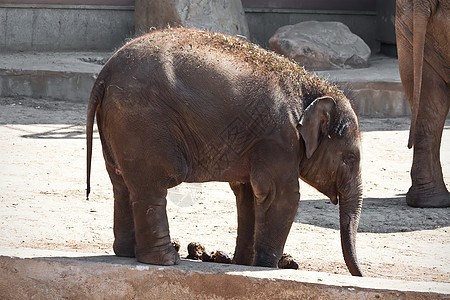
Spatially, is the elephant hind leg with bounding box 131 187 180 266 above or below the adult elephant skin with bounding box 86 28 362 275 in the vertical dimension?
below

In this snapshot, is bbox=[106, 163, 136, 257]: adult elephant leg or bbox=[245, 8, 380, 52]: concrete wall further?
→ bbox=[245, 8, 380, 52]: concrete wall

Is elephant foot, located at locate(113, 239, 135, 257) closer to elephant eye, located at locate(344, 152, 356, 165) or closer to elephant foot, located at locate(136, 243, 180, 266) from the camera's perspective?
elephant foot, located at locate(136, 243, 180, 266)

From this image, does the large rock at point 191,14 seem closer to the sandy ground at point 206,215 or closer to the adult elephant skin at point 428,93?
the sandy ground at point 206,215

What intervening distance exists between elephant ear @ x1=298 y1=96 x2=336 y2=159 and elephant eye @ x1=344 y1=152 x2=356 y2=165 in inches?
9.2

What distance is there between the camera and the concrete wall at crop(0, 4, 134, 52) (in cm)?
1406

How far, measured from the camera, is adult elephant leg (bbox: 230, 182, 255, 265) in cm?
531

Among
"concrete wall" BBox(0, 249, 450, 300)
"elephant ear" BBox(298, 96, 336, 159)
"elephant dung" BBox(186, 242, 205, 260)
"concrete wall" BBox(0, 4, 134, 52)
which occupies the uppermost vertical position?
"elephant ear" BBox(298, 96, 336, 159)

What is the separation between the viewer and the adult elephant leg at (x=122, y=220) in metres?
4.91

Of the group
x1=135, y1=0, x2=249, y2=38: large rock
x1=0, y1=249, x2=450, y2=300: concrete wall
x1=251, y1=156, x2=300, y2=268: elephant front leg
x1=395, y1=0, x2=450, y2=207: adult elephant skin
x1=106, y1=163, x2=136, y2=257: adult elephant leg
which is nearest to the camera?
x1=0, y1=249, x2=450, y2=300: concrete wall

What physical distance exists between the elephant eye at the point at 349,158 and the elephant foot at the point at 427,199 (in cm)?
258

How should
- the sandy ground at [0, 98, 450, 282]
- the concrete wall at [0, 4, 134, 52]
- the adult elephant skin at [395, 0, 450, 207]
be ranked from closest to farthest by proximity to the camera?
the sandy ground at [0, 98, 450, 282] → the adult elephant skin at [395, 0, 450, 207] → the concrete wall at [0, 4, 134, 52]

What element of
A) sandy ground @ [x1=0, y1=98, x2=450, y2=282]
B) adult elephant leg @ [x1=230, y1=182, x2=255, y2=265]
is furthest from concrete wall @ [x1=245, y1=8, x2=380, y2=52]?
adult elephant leg @ [x1=230, y1=182, x2=255, y2=265]

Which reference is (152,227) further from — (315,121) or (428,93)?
(428,93)

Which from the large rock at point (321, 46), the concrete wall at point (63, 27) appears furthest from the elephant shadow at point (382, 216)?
the concrete wall at point (63, 27)
